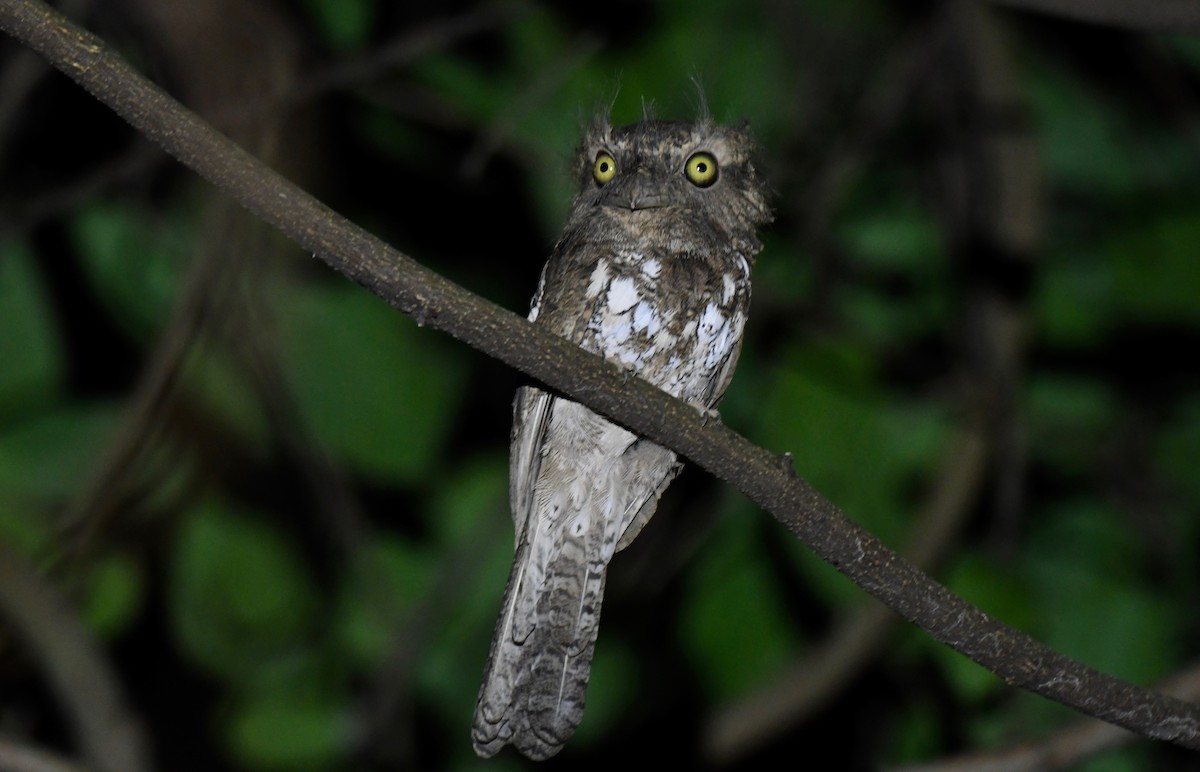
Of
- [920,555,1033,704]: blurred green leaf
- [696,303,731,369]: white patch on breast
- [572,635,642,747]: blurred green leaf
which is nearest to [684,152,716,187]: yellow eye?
[696,303,731,369]: white patch on breast

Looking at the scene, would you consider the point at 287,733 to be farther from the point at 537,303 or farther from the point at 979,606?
the point at 979,606

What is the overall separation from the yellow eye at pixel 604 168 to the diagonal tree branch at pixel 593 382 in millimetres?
887

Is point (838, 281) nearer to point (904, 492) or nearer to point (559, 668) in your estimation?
point (904, 492)

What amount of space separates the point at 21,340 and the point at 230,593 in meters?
0.87

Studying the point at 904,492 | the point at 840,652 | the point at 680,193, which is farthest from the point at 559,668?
the point at 904,492

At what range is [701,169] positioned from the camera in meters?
2.46

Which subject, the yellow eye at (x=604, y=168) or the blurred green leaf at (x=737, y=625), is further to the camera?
the blurred green leaf at (x=737, y=625)

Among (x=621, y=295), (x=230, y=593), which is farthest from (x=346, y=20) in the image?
(x=230, y=593)

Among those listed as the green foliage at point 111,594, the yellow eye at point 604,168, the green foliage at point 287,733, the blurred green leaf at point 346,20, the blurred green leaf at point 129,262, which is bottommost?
the green foliage at point 287,733

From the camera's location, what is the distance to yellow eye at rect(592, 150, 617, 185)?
2.46m

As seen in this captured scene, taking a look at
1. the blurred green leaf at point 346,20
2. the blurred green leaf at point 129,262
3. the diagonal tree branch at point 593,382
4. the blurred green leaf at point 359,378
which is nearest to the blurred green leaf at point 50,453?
the blurred green leaf at point 129,262

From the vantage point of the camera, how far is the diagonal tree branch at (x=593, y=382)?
1.45 m

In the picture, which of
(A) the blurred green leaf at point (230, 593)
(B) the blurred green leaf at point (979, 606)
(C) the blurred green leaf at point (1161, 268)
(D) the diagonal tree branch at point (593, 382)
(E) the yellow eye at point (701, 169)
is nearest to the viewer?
(D) the diagonal tree branch at point (593, 382)

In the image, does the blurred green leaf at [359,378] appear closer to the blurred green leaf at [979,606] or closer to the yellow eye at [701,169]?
the yellow eye at [701,169]
